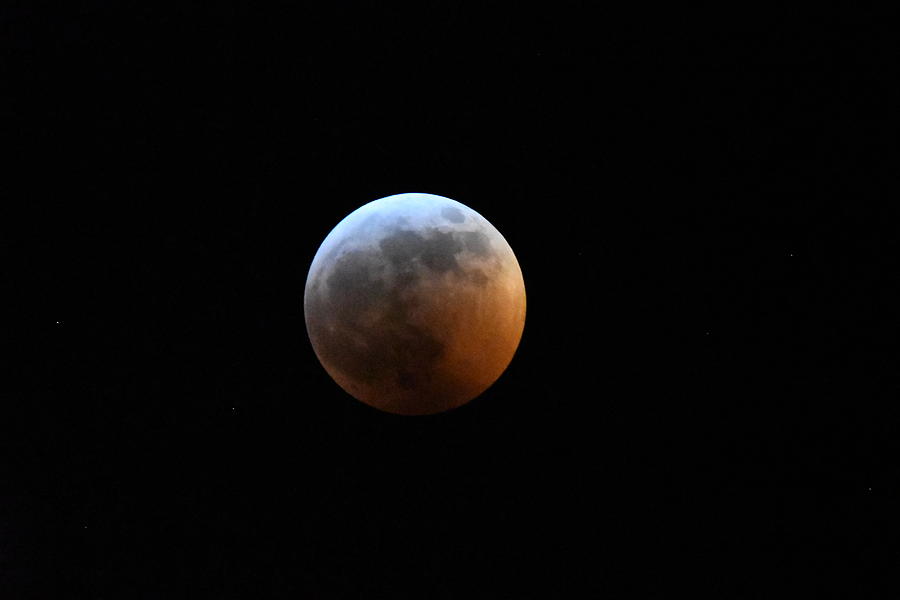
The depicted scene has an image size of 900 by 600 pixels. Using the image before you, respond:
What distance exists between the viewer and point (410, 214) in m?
4.35

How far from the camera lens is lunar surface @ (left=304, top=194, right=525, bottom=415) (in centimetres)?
415

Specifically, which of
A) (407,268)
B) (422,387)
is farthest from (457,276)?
(422,387)

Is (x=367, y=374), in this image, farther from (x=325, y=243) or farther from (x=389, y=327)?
(x=325, y=243)

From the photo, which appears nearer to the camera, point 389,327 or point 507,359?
point 389,327

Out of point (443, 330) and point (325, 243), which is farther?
point (325, 243)

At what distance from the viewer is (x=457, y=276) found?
13.8ft

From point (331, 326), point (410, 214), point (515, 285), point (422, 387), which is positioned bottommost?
point (422, 387)

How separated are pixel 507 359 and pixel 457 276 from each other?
2.17 feet

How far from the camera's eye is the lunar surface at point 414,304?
4.15 metres

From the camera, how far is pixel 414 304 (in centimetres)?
412

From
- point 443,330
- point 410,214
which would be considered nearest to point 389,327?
point 443,330

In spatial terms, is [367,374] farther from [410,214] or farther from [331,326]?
[410,214]

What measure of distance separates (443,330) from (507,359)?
0.57 m

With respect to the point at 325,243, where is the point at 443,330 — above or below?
below
